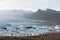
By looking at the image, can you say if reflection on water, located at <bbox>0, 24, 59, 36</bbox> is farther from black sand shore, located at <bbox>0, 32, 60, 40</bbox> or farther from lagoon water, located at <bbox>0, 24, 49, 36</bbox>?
black sand shore, located at <bbox>0, 32, 60, 40</bbox>

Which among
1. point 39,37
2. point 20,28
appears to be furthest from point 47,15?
point 39,37

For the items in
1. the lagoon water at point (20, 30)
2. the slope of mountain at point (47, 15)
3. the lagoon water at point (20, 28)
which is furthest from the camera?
the slope of mountain at point (47, 15)

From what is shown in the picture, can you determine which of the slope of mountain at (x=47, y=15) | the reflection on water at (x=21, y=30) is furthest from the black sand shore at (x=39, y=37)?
the slope of mountain at (x=47, y=15)

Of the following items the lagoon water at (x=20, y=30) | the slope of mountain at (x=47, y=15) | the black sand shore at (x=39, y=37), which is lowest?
the black sand shore at (x=39, y=37)

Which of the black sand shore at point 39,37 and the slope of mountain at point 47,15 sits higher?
the slope of mountain at point 47,15

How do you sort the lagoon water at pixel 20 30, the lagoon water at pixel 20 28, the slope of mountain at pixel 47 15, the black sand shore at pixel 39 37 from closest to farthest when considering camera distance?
the black sand shore at pixel 39 37, the lagoon water at pixel 20 30, the lagoon water at pixel 20 28, the slope of mountain at pixel 47 15

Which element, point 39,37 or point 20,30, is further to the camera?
point 20,30

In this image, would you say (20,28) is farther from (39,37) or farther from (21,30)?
(39,37)

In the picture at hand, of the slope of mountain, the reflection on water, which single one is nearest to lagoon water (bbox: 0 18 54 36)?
the reflection on water

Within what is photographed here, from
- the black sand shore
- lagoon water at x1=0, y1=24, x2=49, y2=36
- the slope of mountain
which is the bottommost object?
the black sand shore

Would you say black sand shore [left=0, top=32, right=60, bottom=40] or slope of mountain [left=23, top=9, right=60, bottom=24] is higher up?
slope of mountain [left=23, top=9, right=60, bottom=24]

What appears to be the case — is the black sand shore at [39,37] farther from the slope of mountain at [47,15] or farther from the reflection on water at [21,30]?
the slope of mountain at [47,15]

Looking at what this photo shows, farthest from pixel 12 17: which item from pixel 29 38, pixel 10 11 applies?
pixel 29 38

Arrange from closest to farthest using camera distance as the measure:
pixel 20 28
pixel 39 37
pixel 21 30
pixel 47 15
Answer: pixel 39 37
pixel 21 30
pixel 20 28
pixel 47 15
